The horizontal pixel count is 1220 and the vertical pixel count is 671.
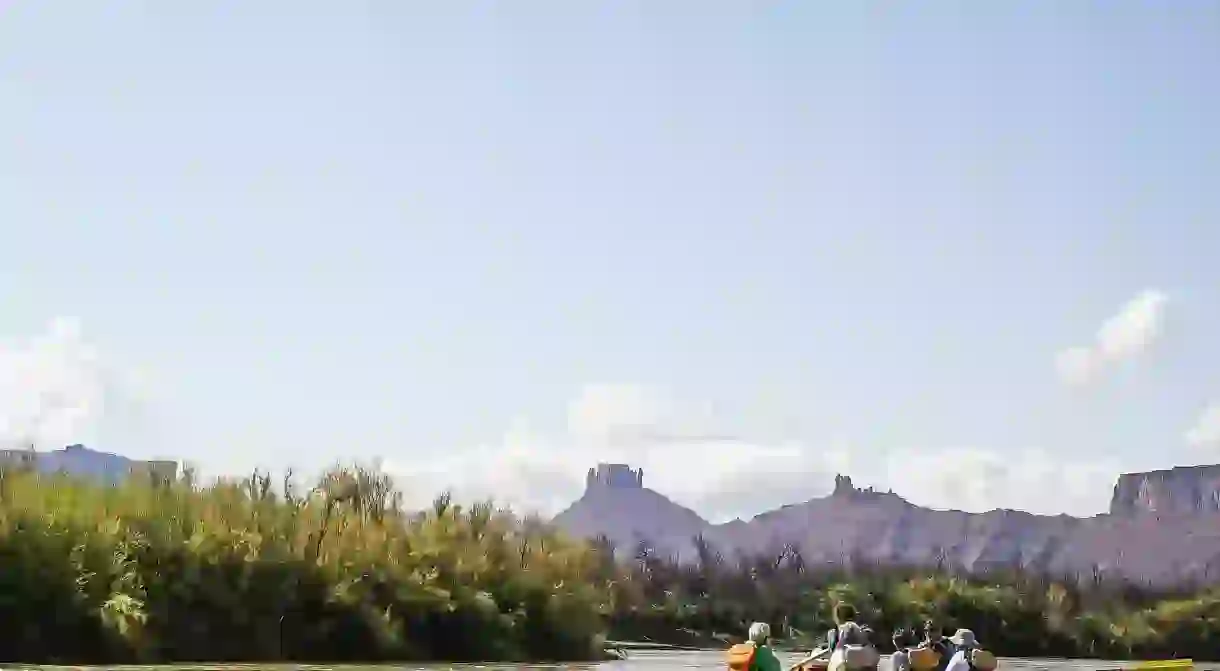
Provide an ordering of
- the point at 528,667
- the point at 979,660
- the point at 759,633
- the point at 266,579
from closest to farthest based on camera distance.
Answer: the point at 759,633, the point at 979,660, the point at 266,579, the point at 528,667

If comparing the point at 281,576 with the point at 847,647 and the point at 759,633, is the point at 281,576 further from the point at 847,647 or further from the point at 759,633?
the point at 847,647

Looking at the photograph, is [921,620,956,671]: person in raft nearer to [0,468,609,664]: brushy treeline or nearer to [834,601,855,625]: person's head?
[834,601,855,625]: person's head

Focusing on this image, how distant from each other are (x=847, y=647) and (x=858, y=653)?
20 centimetres

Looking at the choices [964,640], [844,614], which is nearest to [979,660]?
[964,640]

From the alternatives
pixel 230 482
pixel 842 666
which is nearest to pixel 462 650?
pixel 230 482

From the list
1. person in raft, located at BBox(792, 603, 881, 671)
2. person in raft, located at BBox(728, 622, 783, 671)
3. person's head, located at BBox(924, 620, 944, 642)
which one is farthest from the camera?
person's head, located at BBox(924, 620, 944, 642)

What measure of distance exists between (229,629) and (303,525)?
3435 millimetres

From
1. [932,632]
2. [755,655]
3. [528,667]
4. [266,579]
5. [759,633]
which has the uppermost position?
[266,579]

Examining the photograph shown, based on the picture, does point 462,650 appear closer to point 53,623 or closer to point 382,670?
point 382,670

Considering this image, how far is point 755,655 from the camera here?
830 inches

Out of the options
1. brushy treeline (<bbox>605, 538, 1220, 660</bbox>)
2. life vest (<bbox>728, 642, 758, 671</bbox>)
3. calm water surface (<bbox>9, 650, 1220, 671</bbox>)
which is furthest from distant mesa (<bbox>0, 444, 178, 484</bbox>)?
brushy treeline (<bbox>605, 538, 1220, 660</bbox>)

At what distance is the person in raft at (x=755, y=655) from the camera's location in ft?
69.1

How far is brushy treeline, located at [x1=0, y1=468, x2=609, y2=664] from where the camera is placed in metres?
25.8

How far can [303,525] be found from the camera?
31.6 meters
